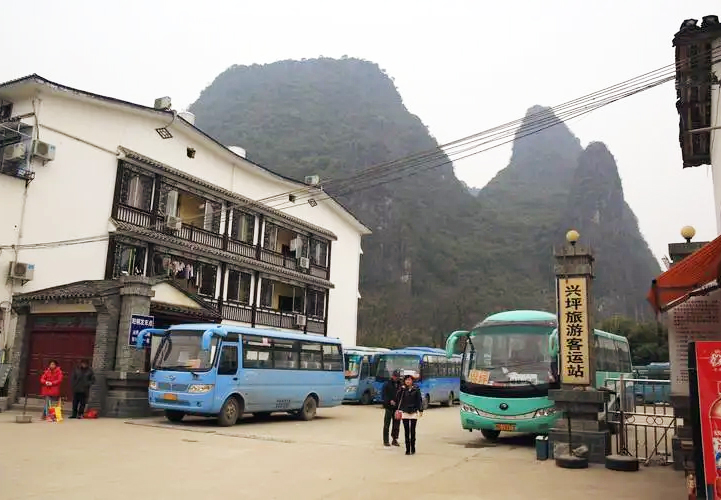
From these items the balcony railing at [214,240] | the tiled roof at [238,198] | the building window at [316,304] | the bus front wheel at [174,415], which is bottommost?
the bus front wheel at [174,415]

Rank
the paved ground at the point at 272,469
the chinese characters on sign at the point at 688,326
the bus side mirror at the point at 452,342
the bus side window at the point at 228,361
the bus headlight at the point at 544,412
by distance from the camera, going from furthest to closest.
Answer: the bus side window at the point at 228,361, the bus side mirror at the point at 452,342, the bus headlight at the point at 544,412, the chinese characters on sign at the point at 688,326, the paved ground at the point at 272,469

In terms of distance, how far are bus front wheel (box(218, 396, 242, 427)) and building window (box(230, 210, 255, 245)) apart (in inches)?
536

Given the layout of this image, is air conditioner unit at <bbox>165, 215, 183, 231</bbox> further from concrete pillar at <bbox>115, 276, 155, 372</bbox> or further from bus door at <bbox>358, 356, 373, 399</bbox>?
bus door at <bbox>358, 356, 373, 399</bbox>

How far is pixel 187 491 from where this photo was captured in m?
7.06

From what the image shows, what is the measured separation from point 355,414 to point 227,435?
8.34 m

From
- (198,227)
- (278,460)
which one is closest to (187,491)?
(278,460)

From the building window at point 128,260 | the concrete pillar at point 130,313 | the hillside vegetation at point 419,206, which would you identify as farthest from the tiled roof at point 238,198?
the hillside vegetation at point 419,206

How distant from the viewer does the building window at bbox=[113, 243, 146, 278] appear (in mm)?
21203

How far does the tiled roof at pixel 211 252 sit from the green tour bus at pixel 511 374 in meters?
13.2

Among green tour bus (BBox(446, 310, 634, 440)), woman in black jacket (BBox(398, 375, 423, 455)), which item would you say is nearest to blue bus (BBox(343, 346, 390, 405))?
green tour bus (BBox(446, 310, 634, 440))

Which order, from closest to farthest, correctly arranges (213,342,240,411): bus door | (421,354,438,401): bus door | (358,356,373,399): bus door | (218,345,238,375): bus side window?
1. (213,342,240,411): bus door
2. (218,345,238,375): bus side window
3. (421,354,438,401): bus door
4. (358,356,373,399): bus door

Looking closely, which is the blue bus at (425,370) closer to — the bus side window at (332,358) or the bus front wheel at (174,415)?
the bus side window at (332,358)

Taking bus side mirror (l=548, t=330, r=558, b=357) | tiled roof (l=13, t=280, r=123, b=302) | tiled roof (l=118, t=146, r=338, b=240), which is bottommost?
bus side mirror (l=548, t=330, r=558, b=357)

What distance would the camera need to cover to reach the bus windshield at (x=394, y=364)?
78.8 ft
